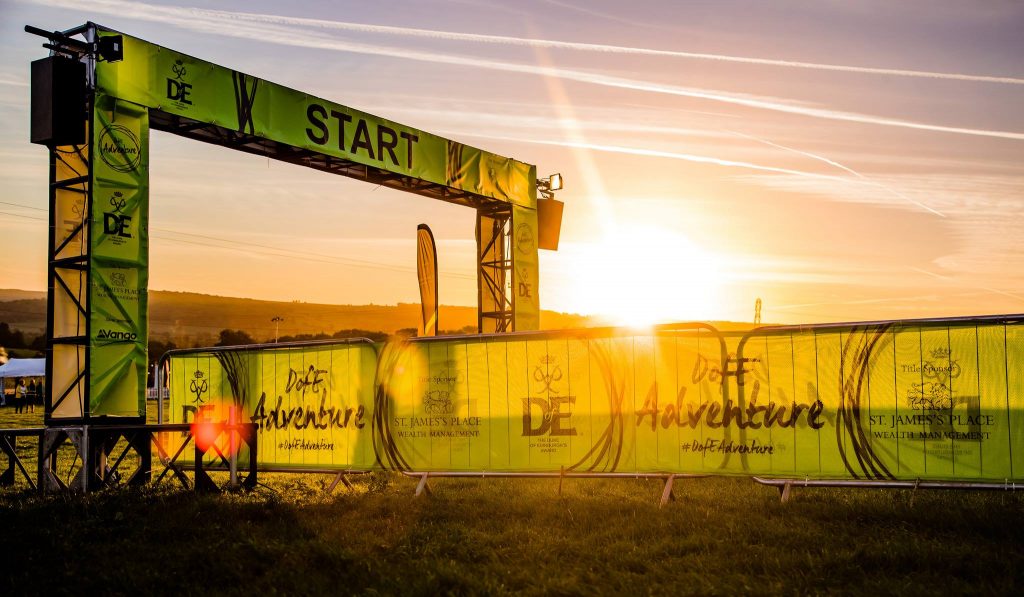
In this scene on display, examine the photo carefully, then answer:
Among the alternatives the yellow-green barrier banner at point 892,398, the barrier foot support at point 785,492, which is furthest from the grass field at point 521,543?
the yellow-green barrier banner at point 892,398

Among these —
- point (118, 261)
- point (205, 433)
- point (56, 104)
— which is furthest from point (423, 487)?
point (56, 104)

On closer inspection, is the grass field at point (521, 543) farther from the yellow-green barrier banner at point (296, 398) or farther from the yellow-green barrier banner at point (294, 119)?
the yellow-green barrier banner at point (294, 119)

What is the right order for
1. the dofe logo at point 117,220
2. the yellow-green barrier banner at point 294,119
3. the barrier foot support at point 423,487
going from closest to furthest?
the barrier foot support at point 423,487 → the dofe logo at point 117,220 → the yellow-green barrier banner at point 294,119

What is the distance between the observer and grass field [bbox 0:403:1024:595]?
661cm

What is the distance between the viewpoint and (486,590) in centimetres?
636

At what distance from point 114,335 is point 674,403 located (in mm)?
9559

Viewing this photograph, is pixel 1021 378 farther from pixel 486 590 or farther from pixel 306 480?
pixel 306 480

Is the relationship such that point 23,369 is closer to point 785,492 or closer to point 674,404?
point 674,404

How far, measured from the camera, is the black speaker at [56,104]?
13445 mm

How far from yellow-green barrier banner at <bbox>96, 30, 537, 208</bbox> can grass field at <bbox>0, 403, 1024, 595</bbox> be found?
8132mm

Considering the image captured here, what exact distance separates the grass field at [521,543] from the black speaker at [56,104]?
5969 millimetres

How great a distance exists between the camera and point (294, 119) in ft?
61.8

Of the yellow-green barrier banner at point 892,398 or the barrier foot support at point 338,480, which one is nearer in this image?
the yellow-green barrier banner at point 892,398

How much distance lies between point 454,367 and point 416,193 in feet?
39.5
